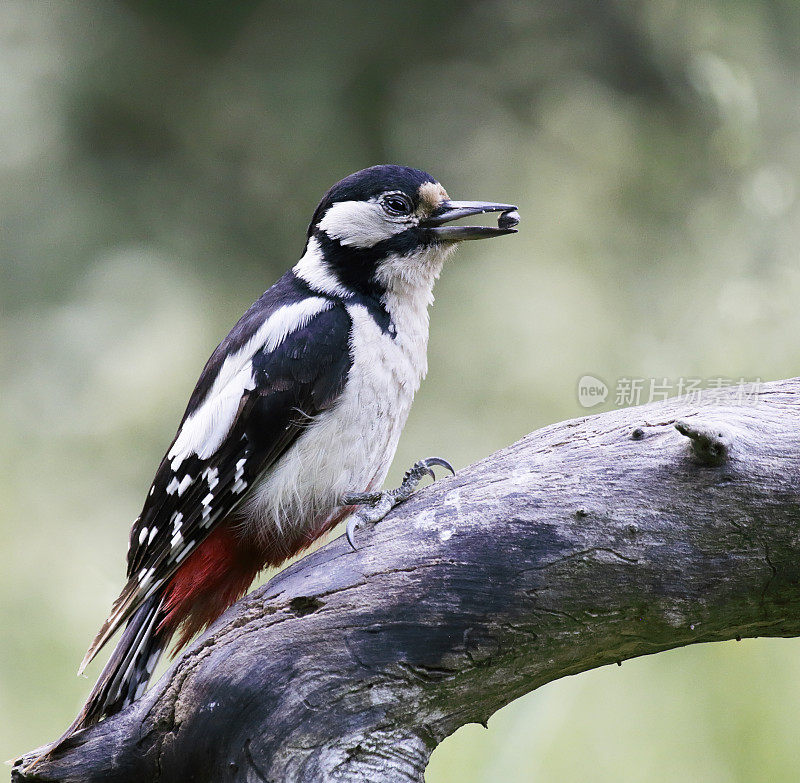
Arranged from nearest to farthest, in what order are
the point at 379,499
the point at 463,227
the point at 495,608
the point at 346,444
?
the point at 495,608, the point at 379,499, the point at 346,444, the point at 463,227

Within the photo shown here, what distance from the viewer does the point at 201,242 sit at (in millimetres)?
2844

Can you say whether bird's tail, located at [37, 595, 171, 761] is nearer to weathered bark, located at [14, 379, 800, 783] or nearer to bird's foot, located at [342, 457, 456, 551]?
weathered bark, located at [14, 379, 800, 783]

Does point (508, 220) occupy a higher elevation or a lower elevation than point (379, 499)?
higher

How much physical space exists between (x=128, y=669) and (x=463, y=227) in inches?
36.8

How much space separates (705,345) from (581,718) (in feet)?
3.30

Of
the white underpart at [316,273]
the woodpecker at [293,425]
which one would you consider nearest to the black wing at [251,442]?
the woodpecker at [293,425]

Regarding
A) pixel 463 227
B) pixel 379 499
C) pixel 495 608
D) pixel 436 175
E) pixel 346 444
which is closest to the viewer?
pixel 495 608

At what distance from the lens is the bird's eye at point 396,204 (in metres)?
1.67

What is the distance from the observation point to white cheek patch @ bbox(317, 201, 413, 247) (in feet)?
5.44

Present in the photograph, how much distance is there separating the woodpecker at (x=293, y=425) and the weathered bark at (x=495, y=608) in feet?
0.65

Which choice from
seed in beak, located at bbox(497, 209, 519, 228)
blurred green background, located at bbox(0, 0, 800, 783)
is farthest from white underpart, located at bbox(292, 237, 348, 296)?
blurred green background, located at bbox(0, 0, 800, 783)

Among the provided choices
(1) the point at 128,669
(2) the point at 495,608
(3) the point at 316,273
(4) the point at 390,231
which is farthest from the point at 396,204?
(1) the point at 128,669

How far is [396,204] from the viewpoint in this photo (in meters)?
1.67

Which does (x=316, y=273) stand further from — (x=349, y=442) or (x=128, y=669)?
(x=128, y=669)
